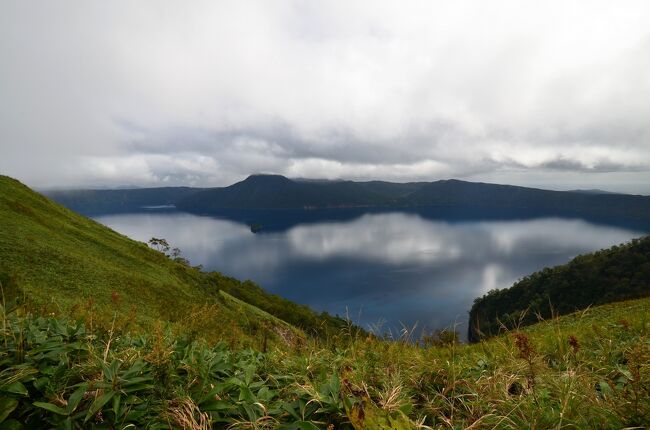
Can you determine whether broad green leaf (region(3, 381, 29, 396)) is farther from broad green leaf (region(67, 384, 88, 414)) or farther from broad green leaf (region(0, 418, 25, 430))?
broad green leaf (region(67, 384, 88, 414))

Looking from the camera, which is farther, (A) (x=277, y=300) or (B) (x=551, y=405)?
(A) (x=277, y=300)

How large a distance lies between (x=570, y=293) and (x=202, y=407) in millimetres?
139680

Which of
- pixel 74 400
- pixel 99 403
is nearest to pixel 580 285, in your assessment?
pixel 99 403

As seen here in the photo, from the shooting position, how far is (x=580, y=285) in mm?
112500

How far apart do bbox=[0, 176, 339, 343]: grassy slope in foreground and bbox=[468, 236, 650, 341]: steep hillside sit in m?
94.9

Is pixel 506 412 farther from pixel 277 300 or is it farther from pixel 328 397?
pixel 277 300

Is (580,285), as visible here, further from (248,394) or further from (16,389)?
(16,389)

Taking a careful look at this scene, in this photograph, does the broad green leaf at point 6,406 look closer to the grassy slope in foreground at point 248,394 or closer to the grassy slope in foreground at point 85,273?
the grassy slope in foreground at point 248,394

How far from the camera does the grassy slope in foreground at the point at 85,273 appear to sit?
62.9ft

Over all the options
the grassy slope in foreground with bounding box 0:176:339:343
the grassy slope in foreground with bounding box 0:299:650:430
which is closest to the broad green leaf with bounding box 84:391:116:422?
the grassy slope in foreground with bounding box 0:299:650:430

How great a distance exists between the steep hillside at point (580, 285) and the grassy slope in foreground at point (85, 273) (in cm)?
9494

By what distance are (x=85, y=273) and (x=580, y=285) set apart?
140m

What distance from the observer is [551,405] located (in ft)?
12.1

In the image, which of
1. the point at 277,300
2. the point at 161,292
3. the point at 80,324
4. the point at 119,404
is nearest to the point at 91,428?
the point at 119,404
